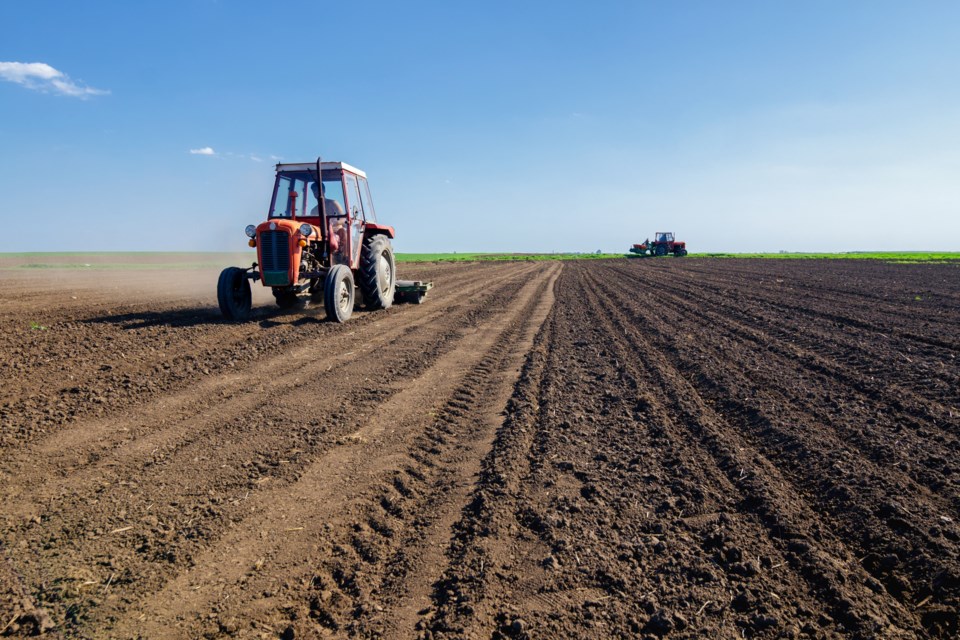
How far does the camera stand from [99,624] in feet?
7.05

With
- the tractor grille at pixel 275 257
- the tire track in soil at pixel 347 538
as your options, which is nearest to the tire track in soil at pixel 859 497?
the tire track in soil at pixel 347 538

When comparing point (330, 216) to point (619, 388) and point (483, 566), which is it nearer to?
point (619, 388)

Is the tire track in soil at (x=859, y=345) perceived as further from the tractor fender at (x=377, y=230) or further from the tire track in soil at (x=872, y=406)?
the tractor fender at (x=377, y=230)

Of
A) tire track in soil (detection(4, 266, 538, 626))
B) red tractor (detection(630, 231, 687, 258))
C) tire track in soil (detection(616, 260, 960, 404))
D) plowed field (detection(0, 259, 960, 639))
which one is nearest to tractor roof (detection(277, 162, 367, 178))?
plowed field (detection(0, 259, 960, 639))

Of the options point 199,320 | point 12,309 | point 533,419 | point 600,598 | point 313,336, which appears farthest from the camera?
point 12,309

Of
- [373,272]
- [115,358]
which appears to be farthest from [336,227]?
[115,358]

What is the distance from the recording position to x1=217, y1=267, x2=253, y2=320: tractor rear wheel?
9297 millimetres

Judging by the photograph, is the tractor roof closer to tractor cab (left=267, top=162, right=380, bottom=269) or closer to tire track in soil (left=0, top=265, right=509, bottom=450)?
tractor cab (left=267, top=162, right=380, bottom=269)

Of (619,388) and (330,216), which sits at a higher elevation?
(330,216)

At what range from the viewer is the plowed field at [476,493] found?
2281 mm

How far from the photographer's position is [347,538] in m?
2.81

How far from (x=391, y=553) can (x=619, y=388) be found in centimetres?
357

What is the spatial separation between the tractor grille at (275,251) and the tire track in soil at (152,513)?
5.00 metres

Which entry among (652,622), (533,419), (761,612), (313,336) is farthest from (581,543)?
(313,336)
